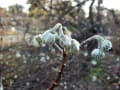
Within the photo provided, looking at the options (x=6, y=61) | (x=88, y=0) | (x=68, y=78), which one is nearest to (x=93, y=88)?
(x=68, y=78)

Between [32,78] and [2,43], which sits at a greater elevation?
[2,43]

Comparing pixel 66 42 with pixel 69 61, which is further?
pixel 69 61

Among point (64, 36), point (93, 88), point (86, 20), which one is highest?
point (86, 20)

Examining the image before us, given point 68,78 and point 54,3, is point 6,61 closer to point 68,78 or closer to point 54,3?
point 68,78

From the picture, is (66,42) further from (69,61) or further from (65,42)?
(69,61)

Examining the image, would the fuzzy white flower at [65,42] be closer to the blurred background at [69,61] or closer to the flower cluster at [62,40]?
the flower cluster at [62,40]

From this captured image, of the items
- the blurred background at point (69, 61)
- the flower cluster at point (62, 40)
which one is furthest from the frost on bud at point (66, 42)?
the blurred background at point (69, 61)

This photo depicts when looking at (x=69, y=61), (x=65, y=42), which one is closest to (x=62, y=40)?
(x=65, y=42)

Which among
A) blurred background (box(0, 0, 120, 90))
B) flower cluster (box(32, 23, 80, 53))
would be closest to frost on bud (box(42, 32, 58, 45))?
flower cluster (box(32, 23, 80, 53))

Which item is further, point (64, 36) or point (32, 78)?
point (32, 78)

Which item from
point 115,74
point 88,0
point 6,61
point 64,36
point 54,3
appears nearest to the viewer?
point 64,36

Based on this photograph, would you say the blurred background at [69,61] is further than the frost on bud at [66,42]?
Yes
